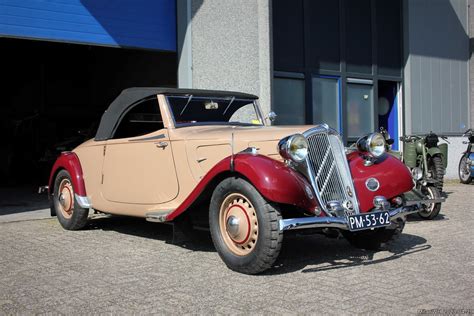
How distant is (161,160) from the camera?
5430mm

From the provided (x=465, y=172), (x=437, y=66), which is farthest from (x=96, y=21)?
(x=437, y=66)

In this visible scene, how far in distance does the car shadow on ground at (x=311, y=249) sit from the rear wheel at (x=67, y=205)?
0.96ft

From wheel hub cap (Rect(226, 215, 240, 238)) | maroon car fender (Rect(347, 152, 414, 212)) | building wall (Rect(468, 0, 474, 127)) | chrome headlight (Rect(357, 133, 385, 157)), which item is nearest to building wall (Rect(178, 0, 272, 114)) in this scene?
chrome headlight (Rect(357, 133, 385, 157))

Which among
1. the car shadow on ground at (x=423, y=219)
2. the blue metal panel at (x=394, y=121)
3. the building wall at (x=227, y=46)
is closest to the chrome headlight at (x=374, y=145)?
the car shadow on ground at (x=423, y=219)

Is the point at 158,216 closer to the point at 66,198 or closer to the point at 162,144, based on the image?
the point at 162,144

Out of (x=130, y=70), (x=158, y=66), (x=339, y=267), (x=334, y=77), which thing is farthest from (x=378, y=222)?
(x=130, y=70)

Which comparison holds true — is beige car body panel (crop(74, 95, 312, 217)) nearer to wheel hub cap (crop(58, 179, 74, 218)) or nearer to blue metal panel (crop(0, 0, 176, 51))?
wheel hub cap (crop(58, 179, 74, 218))

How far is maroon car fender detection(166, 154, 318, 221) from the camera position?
4.14m

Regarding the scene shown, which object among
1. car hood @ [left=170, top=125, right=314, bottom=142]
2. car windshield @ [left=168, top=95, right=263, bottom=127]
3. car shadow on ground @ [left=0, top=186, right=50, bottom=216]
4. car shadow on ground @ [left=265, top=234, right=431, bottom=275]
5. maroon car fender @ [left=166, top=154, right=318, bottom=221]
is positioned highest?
car windshield @ [left=168, top=95, right=263, bottom=127]

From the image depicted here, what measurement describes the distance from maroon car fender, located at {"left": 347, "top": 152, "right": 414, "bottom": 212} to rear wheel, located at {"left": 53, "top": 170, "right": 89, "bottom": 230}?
3.44 metres

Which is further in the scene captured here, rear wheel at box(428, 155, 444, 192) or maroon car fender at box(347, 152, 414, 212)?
rear wheel at box(428, 155, 444, 192)

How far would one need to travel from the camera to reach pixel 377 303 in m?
3.53

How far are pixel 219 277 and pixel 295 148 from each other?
4.05 ft

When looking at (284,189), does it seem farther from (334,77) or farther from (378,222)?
(334,77)
